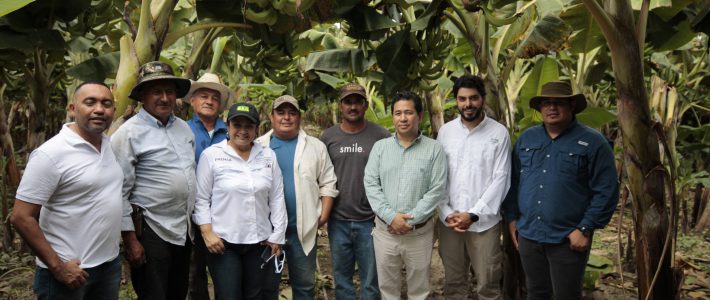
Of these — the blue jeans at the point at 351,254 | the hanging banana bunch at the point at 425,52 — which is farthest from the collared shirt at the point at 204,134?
the hanging banana bunch at the point at 425,52

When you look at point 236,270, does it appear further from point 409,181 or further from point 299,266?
point 409,181

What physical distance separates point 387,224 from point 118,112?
1.41m

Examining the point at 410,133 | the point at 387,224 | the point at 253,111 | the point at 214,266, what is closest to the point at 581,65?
the point at 410,133

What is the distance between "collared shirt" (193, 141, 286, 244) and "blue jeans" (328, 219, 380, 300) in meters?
0.54

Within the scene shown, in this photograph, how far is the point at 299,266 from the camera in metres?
2.86

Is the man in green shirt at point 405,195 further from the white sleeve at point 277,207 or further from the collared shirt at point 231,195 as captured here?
the collared shirt at point 231,195

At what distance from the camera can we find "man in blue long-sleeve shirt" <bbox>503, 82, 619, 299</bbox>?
2447 mm

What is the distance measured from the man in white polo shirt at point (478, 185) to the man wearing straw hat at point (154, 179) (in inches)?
52.3

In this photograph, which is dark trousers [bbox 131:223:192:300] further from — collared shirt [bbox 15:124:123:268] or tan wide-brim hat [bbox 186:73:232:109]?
tan wide-brim hat [bbox 186:73:232:109]

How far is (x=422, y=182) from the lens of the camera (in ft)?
9.11

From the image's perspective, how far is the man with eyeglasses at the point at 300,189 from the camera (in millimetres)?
2838

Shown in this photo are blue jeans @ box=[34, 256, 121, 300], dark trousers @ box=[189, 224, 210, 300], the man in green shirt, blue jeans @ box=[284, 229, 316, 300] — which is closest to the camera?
blue jeans @ box=[34, 256, 121, 300]

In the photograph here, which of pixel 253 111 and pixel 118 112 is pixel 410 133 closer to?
pixel 253 111

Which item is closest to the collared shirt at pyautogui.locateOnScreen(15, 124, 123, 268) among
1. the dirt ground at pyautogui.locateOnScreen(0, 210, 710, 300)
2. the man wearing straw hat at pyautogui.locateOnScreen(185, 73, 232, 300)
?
the man wearing straw hat at pyautogui.locateOnScreen(185, 73, 232, 300)
